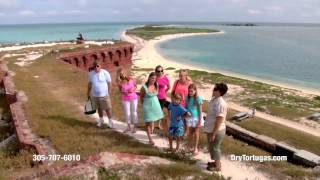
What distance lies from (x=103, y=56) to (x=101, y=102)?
1042 inches

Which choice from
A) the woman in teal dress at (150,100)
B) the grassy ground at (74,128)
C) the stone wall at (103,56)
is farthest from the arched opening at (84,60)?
the woman in teal dress at (150,100)

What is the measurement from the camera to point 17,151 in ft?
34.3

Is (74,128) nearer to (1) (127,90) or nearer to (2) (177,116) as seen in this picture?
(1) (127,90)

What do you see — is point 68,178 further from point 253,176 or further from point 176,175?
point 253,176

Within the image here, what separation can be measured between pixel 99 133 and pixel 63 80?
965 cm

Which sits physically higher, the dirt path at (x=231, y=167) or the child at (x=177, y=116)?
the child at (x=177, y=116)

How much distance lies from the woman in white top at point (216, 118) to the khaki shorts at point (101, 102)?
393cm

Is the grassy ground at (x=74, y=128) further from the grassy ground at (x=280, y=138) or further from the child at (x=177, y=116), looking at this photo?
the child at (x=177, y=116)

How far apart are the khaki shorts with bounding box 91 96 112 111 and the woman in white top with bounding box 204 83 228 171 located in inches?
155

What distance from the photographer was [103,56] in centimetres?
3672

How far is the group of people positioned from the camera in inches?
298

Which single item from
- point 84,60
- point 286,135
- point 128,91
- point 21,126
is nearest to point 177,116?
point 128,91

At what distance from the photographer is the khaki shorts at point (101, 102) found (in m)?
A: 10.8

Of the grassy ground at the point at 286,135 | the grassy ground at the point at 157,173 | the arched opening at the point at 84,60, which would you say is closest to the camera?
the grassy ground at the point at 157,173
